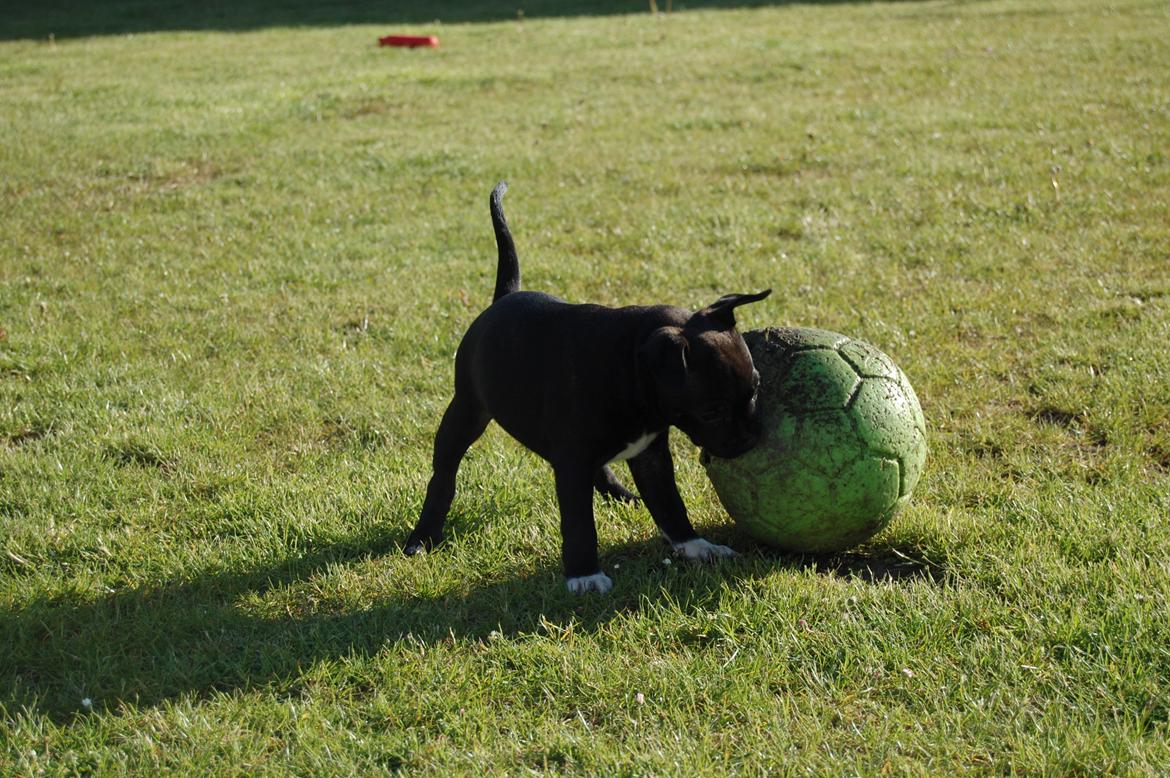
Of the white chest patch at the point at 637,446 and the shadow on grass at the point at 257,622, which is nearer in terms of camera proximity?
the shadow on grass at the point at 257,622

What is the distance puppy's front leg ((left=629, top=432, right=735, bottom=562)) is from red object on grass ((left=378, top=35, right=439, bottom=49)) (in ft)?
59.4

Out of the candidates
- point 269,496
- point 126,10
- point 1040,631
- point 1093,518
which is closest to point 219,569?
point 269,496

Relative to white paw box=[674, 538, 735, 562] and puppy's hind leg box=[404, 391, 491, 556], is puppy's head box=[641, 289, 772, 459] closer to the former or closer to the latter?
white paw box=[674, 538, 735, 562]

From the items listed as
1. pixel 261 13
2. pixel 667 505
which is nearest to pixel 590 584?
pixel 667 505

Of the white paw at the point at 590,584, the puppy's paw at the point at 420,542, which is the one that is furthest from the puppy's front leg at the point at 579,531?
the puppy's paw at the point at 420,542

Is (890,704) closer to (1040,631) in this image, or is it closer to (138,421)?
(1040,631)

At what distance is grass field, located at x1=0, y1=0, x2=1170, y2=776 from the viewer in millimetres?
3896

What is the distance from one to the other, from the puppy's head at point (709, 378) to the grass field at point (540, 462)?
63 cm

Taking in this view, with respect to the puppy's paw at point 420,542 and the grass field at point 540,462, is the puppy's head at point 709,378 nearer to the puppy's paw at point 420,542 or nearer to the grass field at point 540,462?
the grass field at point 540,462

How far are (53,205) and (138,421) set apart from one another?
19.4 feet

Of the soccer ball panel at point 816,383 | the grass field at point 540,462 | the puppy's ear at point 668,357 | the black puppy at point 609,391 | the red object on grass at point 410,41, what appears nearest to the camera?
the grass field at point 540,462

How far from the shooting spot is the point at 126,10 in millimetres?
29891

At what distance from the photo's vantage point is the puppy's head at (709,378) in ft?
13.9

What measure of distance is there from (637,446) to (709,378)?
49 centimetres
